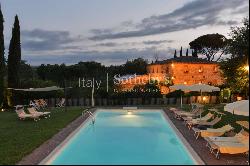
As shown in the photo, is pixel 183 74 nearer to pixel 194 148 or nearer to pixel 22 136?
pixel 22 136

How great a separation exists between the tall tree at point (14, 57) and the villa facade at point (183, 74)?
53.9ft

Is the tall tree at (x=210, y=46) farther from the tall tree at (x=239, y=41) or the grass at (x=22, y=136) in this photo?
the grass at (x=22, y=136)

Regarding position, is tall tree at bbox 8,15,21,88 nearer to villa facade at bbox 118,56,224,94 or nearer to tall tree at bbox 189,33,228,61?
villa facade at bbox 118,56,224,94

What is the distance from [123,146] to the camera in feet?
49.6

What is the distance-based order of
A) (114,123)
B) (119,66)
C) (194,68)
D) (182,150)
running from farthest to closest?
(119,66), (194,68), (114,123), (182,150)

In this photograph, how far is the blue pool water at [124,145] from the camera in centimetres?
1243

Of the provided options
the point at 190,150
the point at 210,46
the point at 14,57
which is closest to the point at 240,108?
the point at 190,150

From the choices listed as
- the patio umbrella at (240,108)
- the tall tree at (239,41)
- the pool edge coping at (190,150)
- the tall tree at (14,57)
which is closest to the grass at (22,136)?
the pool edge coping at (190,150)

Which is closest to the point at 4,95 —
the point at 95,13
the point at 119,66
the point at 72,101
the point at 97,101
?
the point at 72,101

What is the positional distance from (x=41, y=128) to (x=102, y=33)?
3220cm

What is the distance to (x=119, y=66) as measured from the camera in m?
69.9

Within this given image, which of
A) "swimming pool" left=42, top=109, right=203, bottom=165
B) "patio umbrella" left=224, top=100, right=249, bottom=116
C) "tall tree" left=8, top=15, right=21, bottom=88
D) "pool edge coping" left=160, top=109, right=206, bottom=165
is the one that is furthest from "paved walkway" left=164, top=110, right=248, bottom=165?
"tall tree" left=8, top=15, right=21, bottom=88

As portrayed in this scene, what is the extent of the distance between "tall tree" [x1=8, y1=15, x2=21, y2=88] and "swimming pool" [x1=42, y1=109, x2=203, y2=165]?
38.5 ft

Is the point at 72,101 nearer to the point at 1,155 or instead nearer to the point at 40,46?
the point at 40,46
